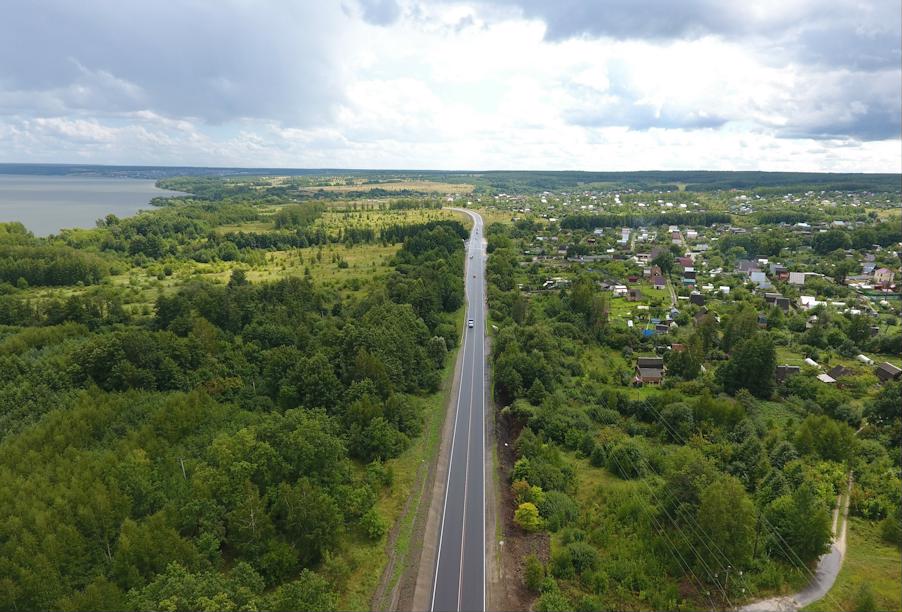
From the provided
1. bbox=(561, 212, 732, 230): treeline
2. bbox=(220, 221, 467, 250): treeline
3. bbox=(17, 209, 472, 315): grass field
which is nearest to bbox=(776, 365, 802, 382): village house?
bbox=(17, 209, 472, 315): grass field

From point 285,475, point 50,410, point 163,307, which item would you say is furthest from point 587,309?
point 50,410

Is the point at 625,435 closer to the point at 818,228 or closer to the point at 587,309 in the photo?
the point at 587,309

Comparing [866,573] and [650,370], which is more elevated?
[650,370]

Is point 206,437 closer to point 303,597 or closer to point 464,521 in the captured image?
point 303,597

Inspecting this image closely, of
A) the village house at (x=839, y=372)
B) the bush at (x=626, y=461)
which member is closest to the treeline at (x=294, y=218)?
the bush at (x=626, y=461)

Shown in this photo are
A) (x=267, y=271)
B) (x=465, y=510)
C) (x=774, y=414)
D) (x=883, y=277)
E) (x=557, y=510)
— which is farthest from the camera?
(x=267, y=271)

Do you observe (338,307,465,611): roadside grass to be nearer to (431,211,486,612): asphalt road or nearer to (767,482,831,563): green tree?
(431,211,486,612): asphalt road

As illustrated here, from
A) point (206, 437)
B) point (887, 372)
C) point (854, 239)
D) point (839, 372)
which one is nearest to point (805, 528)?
point (839, 372)
